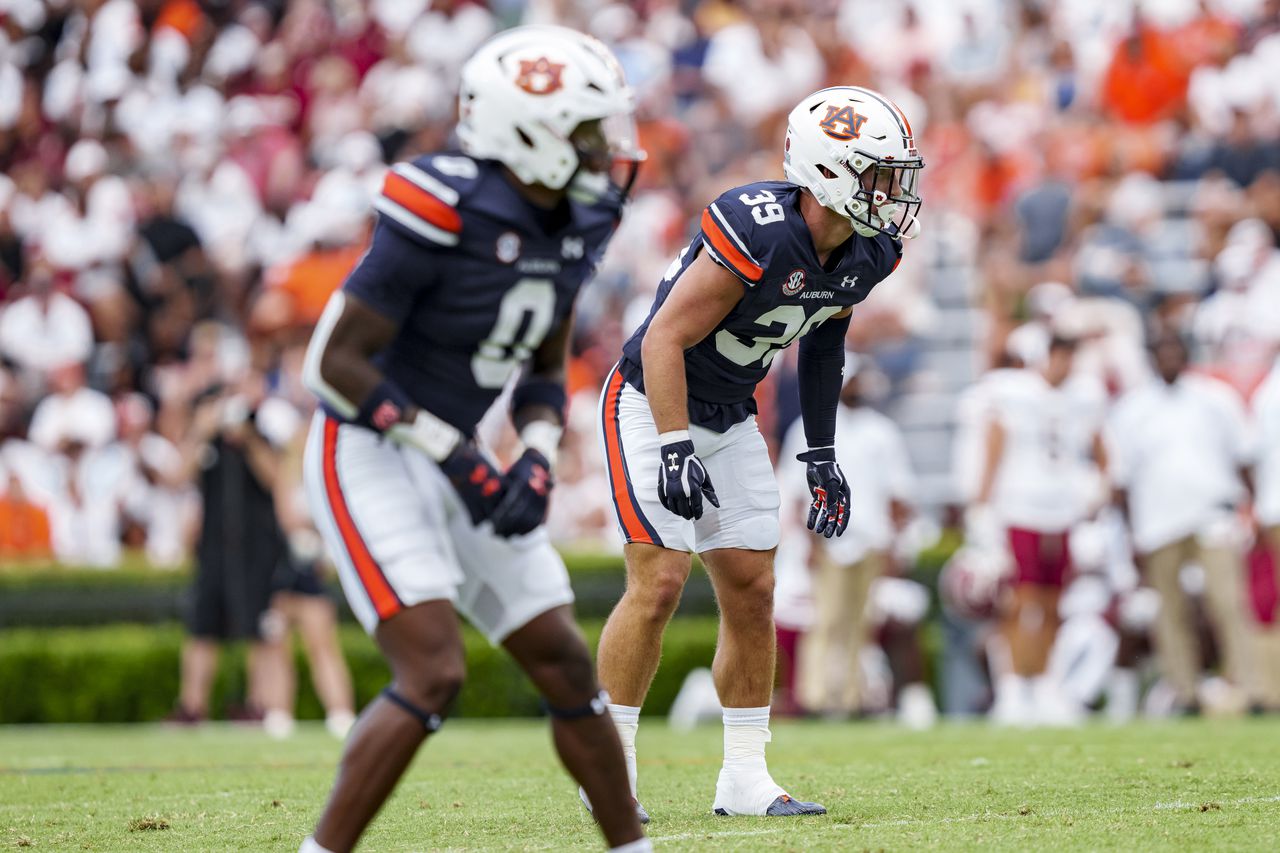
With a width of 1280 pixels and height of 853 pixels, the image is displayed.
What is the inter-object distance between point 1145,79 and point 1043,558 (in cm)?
614

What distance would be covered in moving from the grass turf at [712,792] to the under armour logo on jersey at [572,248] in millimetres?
1669

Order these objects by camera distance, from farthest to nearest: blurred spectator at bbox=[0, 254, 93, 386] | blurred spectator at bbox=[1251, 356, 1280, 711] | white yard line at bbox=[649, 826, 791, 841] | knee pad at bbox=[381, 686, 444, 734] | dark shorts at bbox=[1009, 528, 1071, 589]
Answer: blurred spectator at bbox=[0, 254, 93, 386] → blurred spectator at bbox=[1251, 356, 1280, 711] → dark shorts at bbox=[1009, 528, 1071, 589] → white yard line at bbox=[649, 826, 791, 841] → knee pad at bbox=[381, 686, 444, 734]

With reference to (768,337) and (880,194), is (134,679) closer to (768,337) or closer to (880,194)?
(768,337)

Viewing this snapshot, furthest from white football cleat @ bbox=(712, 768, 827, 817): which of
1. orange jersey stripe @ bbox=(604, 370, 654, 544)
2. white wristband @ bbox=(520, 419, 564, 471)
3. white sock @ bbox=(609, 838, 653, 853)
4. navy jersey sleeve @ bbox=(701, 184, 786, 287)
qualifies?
white wristband @ bbox=(520, 419, 564, 471)

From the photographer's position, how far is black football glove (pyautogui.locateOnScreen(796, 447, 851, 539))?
6.40 meters

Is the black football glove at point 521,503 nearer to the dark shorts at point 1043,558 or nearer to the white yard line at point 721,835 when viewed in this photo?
the white yard line at point 721,835

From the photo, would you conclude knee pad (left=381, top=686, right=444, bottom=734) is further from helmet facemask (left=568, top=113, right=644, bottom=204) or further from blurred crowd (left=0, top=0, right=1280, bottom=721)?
blurred crowd (left=0, top=0, right=1280, bottom=721)

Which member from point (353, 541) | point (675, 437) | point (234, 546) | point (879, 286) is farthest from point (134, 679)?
point (353, 541)

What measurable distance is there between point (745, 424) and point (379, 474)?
2003 mm

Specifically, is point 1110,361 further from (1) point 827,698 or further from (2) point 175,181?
(2) point 175,181

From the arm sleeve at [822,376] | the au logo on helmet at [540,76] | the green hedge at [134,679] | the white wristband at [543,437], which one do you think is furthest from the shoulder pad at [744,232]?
the green hedge at [134,679]

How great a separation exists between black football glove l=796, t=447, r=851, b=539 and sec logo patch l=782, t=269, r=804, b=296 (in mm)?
683

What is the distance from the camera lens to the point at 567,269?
4.82 metres

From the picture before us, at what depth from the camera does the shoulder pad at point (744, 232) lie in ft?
19.4
